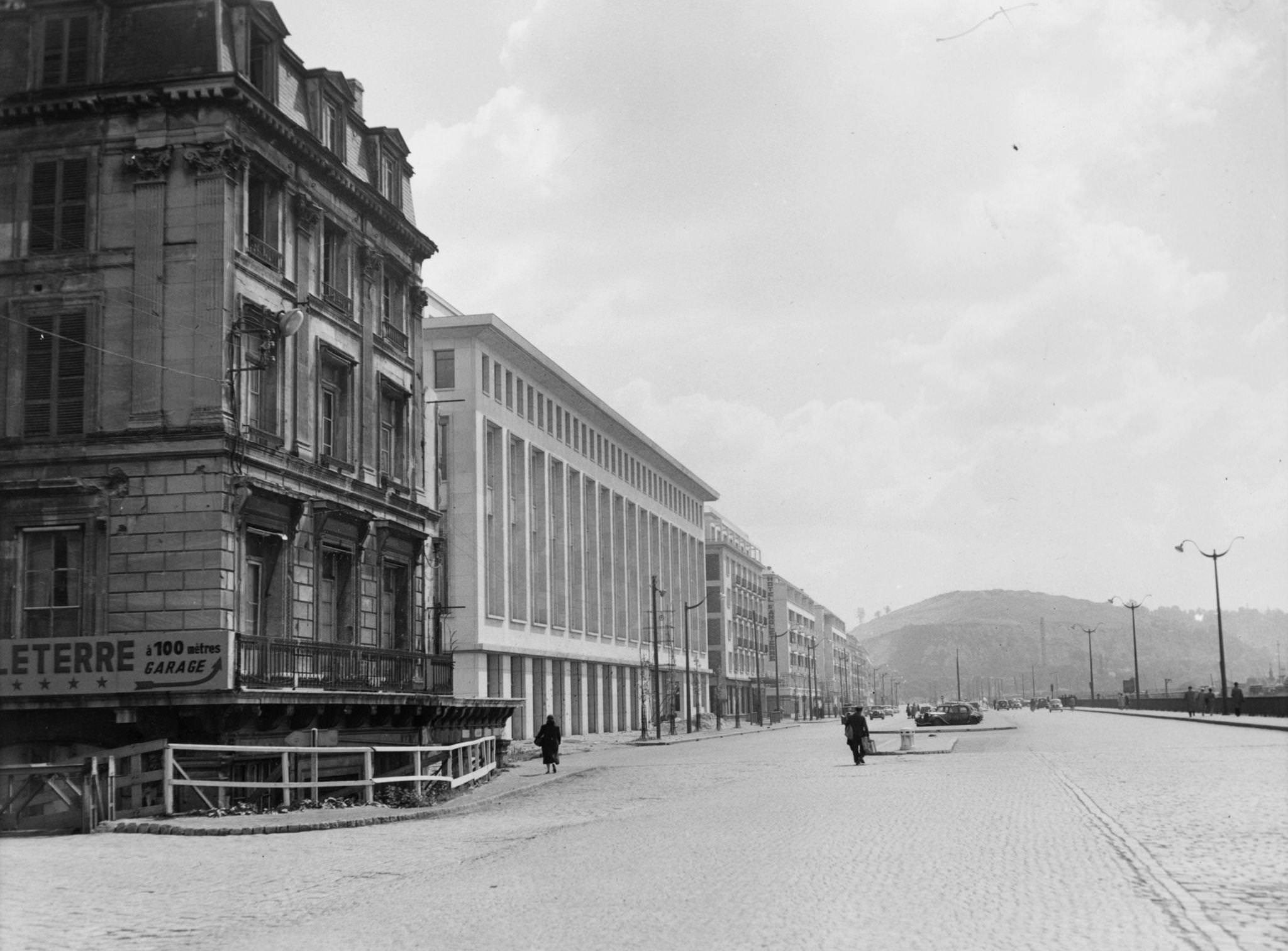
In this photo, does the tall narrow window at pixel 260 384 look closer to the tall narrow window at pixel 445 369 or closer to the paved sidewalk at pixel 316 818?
the paved sidewalk at pixel 316 818

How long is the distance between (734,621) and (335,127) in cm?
9692

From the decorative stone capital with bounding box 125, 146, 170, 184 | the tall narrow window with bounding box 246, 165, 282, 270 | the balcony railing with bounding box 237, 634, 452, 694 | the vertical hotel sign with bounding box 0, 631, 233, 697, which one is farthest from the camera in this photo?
the tall narrow window with bounding box 246, 165, 282, 270

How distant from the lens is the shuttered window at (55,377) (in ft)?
91.5

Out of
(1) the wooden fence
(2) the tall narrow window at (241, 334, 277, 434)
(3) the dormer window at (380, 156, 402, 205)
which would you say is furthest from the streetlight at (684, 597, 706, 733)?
(1) the wooden fence

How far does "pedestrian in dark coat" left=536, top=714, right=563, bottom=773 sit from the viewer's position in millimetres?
37188

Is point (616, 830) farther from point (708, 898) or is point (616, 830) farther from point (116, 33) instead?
point (116, 33)

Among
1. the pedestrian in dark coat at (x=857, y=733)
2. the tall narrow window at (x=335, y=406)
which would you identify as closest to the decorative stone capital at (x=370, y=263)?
the tall narrow window at (x=335, y=406)

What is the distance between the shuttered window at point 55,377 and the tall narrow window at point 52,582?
213 cm

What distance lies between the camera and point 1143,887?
12469 mm

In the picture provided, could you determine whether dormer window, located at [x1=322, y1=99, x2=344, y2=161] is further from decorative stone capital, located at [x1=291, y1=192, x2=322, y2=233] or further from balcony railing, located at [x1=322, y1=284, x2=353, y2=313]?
balcony railing, located at [x1=322, y1=284, x2=353, y2=313]

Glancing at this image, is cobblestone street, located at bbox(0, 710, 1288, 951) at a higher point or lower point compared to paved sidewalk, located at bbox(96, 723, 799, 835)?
higher

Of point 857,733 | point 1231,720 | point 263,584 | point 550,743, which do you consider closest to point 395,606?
point 550,743

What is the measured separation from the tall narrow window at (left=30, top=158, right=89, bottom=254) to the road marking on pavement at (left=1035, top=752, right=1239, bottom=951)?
2216 cm

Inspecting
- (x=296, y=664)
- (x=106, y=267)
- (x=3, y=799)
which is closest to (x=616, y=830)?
(x=3, y=799)
